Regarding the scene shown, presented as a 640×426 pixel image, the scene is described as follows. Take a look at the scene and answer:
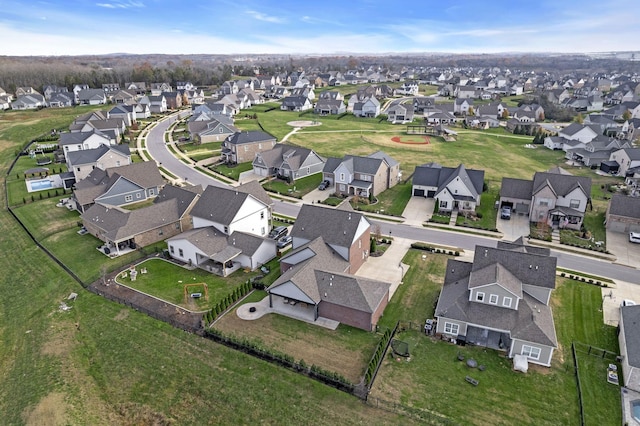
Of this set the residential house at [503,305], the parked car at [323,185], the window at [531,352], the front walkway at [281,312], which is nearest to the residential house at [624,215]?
the residential house at [503,305]

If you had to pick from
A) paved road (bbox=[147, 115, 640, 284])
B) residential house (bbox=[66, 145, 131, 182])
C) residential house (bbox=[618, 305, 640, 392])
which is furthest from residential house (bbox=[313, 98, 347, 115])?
residential house (bbox=[618, 305, 640, 392])

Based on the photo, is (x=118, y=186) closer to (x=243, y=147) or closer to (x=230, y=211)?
(x=230, y=211)

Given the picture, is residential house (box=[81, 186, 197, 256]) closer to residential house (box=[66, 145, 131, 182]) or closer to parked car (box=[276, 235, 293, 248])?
parked car (box=[276, 235, 293, 248])

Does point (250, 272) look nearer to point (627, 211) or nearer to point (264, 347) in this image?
point (264, 347)

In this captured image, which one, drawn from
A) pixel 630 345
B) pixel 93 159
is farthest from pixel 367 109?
pixel 630 345

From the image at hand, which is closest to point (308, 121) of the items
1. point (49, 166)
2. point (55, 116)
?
point (49, 166)
